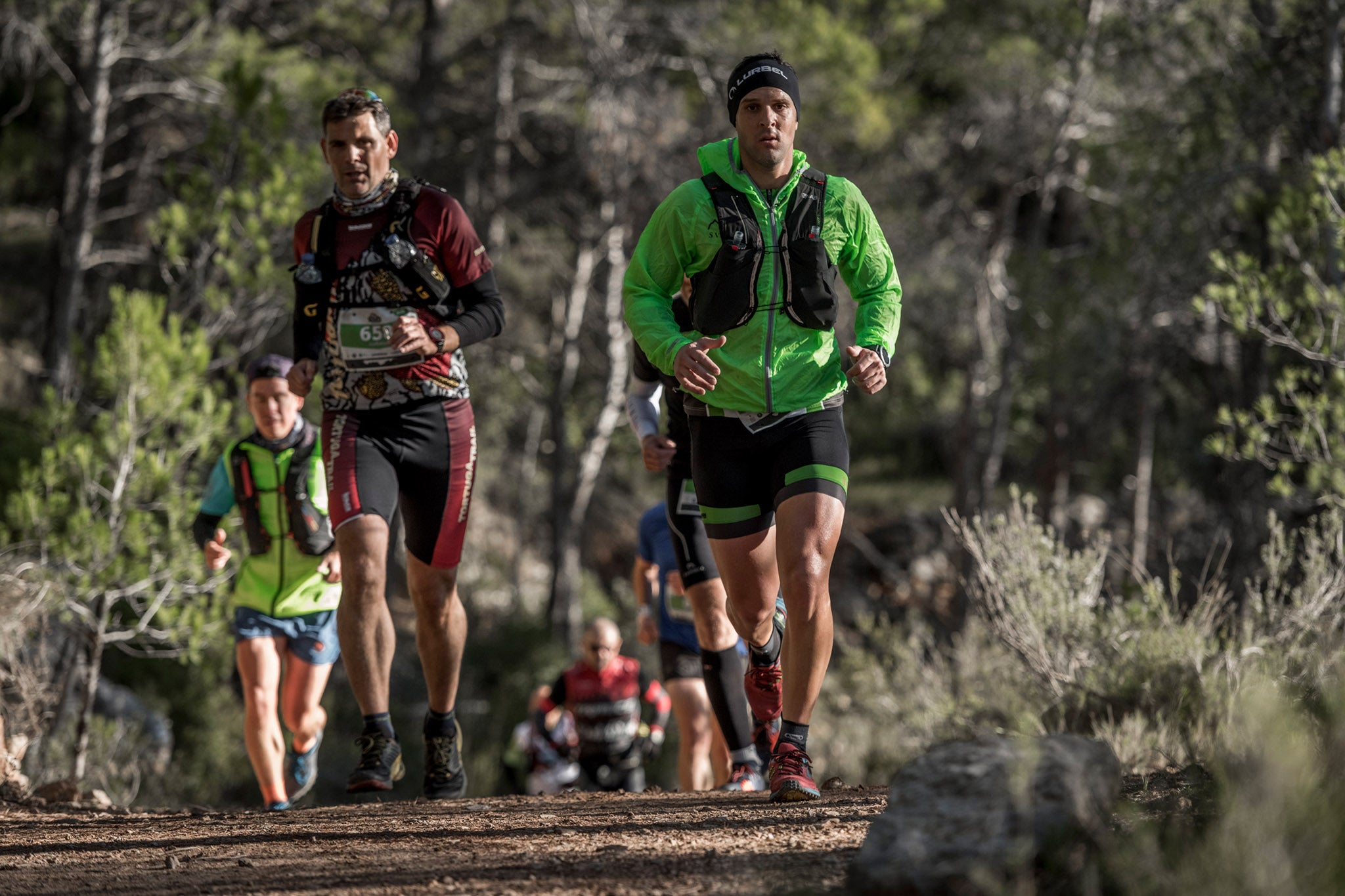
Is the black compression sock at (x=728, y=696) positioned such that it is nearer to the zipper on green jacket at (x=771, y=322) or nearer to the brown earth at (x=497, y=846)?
the brown earth at (x=497, y=846)

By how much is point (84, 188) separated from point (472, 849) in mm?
9923

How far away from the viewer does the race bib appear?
4535mm

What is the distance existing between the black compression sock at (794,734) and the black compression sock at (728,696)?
127cm

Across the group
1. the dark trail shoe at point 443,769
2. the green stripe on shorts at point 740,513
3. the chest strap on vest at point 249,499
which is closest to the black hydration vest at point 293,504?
the chest strap on vest at point 249,499

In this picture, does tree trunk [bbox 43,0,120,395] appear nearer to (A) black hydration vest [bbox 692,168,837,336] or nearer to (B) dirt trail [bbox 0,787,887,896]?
(B) dirt trail [bbox 0,787,887,896]

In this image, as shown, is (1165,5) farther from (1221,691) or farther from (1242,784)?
(1242,784)

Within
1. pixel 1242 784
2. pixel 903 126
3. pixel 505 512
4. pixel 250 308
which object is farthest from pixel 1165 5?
pixel 505 512

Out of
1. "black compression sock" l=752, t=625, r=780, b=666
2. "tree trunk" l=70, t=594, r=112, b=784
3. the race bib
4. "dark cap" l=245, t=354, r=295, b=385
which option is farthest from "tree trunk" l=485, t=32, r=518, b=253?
"black compression sock" l=752, t=625, r=780, b=666

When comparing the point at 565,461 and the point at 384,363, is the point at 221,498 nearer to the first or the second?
the point at 384,363

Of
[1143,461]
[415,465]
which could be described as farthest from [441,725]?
[1143,461]

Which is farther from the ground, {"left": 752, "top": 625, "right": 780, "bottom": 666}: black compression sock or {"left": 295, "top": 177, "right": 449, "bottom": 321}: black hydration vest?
{"left": 295, "top": 177, "right": 449, "bottom": 321}: black hydration vest

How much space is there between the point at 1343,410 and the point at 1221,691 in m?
2.00

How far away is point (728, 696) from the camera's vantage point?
5.35 metres

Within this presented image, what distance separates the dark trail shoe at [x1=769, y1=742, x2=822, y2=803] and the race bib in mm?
1794
